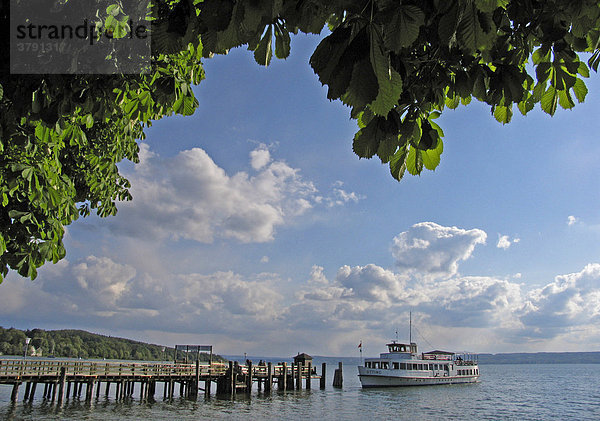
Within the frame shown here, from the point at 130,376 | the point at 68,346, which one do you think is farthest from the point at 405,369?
the point at 68,346

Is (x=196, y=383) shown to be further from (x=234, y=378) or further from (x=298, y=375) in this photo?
(x=298, y=375)

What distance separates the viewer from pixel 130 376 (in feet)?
114

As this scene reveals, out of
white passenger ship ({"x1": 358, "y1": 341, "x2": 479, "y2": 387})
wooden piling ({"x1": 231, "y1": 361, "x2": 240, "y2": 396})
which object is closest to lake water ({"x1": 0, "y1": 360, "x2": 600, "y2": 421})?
wooden piling ({"x1": 231, "y1": 361, "x2": 240, "y2": 396})

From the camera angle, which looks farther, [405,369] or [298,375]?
[405,369]

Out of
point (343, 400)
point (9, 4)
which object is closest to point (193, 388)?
point (343, 400)

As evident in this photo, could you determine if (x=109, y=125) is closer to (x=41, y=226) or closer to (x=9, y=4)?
(x=41, y=226)

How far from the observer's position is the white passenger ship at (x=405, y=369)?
2191 inches

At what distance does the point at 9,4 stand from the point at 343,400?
4549cm

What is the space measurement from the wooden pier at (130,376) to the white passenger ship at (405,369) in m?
9.03

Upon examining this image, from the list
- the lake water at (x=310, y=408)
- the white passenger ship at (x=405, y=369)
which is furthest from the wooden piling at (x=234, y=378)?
the white passenger ship at (x=405, y=369)

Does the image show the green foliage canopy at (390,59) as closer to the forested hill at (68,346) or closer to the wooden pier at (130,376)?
the wooden pier at (130,376)

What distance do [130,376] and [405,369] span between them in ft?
117

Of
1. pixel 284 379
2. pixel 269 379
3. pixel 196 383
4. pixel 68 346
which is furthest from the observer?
pixel 68 346

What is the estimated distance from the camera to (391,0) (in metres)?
1.73
